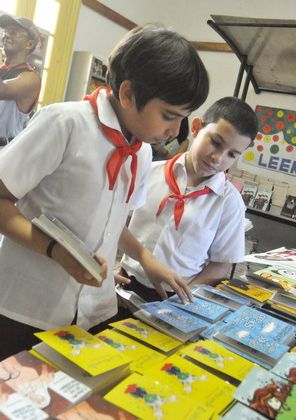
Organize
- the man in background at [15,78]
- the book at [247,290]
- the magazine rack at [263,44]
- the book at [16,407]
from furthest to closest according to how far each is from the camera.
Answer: the man in background at [15,78], the magazine rack at [263,44], the book at [247,290], the book at [16,407]

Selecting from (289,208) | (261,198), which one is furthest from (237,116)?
(261,198)

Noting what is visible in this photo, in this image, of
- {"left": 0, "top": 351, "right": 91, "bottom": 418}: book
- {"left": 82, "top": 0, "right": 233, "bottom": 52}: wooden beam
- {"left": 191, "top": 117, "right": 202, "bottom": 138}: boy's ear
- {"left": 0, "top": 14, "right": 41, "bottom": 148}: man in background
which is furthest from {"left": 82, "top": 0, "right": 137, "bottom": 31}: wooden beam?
{"left": 0, "top": 351, "right": 91, "bottom": 418}: book

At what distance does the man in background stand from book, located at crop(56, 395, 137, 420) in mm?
2421

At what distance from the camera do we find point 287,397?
729 millimetres

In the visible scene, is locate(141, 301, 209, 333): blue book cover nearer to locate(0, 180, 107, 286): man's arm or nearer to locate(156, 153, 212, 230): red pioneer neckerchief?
locate(0, 180, 107, 286): man's arm

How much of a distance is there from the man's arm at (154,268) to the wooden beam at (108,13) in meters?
3.61

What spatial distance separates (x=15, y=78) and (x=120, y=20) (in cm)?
196

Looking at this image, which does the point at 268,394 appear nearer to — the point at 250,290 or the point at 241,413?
the point at 241,413

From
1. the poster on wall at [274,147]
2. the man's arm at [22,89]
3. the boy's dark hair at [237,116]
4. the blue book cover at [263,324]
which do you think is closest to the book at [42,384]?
the blue book cover at [263,324]

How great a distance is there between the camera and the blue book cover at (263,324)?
3.28 ft

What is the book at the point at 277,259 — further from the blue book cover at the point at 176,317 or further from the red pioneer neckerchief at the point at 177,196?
the blue book cover at the point at 176,317

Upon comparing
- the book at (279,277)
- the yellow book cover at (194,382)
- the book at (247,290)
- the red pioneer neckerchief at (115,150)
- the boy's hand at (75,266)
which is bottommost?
the book at (279,277)

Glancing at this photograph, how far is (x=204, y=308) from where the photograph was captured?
1089 mm

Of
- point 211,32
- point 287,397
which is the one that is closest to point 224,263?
point 287,397
